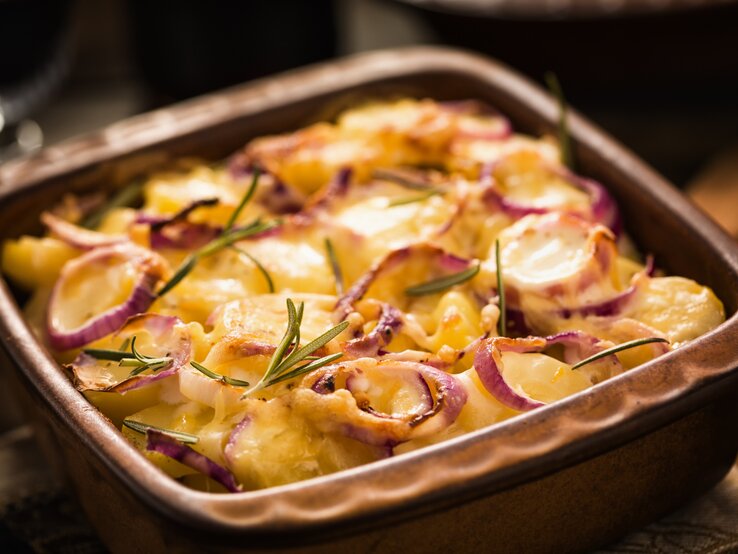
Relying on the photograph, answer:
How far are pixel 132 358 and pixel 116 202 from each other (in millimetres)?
773

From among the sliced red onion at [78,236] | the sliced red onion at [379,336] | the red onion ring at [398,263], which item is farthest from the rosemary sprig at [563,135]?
the sliced red onion at [78,236]

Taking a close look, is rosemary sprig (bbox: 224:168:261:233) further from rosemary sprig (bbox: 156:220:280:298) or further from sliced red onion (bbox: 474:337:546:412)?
sliced red onion (bbox: 474:337:546:412)

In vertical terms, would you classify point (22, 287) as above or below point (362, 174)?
below

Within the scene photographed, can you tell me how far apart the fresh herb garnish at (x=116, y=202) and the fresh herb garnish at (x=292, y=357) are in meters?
0.91

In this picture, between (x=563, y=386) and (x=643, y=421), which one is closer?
(x=643, y=421)

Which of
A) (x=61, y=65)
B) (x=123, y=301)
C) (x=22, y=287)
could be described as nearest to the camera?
(x=123, y=301)

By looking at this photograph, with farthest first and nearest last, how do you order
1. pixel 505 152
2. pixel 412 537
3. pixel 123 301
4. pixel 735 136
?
Answer: 1. pixel 735 136
2. pixel 505 152
3. pixel 123 301
4. pixel 412 537

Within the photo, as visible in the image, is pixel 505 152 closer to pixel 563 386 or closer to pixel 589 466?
pixel 563 386

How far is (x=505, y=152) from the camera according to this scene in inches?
101

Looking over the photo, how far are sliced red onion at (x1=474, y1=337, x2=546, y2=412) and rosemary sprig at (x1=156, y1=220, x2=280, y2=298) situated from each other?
619mm

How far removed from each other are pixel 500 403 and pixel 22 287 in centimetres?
120

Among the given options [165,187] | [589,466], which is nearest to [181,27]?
[165,187]

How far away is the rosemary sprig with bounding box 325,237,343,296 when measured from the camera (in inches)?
84.7

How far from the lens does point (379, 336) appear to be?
1921 millimetres
